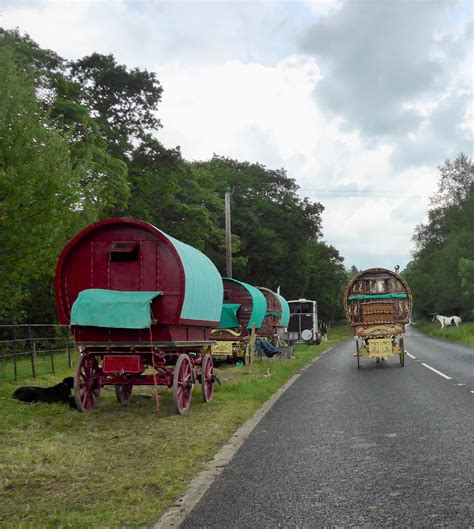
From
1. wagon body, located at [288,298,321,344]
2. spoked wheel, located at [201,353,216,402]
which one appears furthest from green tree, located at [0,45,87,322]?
wagon body, located at [288,298,321,344]

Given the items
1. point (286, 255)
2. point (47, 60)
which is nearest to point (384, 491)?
point (47, 60)

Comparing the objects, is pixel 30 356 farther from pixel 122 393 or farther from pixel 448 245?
pixel 448 245

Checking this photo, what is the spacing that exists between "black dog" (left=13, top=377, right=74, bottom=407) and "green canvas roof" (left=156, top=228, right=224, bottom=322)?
300 cm

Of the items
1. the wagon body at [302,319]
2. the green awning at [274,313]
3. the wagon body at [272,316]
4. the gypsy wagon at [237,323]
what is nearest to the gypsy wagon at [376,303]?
the gypsy wagon at [237,323]

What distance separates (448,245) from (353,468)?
6135 cm

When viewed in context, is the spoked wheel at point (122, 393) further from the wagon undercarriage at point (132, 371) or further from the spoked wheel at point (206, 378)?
the spoked wheel at point (206, 378)

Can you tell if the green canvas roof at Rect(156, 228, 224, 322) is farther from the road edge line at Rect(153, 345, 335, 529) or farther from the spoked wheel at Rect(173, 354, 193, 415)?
the road edge line at Rect(153, 345, 335, 529)

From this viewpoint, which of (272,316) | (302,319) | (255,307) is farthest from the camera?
(302,319)

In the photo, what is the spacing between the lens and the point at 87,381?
11.1 meters

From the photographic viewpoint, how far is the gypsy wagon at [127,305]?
1045 cm

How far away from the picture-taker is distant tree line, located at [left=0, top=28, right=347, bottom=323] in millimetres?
13828

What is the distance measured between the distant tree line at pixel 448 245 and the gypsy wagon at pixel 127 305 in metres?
50.1

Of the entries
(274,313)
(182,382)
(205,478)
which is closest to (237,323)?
(274,313)

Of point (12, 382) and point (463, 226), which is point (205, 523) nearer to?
point (12, 382)
